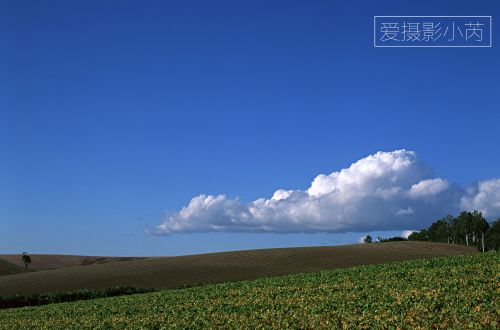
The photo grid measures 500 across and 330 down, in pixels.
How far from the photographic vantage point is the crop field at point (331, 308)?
1916 cm

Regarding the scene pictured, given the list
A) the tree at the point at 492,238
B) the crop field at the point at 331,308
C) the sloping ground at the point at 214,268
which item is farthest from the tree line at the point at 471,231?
the crop field at the point at 331,308

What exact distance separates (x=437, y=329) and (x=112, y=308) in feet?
68.9

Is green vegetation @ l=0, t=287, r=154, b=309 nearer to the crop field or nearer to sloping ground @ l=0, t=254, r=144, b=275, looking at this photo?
the crop field

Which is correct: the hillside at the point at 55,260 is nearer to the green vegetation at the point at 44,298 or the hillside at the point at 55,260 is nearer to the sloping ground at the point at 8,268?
the sloping ground at the point at 8,268

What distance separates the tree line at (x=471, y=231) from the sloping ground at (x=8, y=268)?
340ft

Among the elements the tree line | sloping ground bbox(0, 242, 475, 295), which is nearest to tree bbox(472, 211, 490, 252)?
the tree line

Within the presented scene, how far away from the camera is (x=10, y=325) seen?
30.9 meters

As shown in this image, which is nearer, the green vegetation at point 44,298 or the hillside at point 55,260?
the green vegetation at point 44,298

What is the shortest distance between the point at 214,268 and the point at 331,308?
53.3 meters

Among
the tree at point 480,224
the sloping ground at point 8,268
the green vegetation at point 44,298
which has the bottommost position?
the sloping ground at point 8,268

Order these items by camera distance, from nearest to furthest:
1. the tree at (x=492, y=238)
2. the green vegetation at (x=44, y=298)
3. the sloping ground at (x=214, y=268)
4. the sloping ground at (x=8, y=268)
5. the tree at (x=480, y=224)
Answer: the green vegetation at (x=44, y=298), the sloping ground at (x=214, y=268), the sloping ground at (x=8, y=268), the tree at (x=480, y=224), the tree at (x=492, y=238)

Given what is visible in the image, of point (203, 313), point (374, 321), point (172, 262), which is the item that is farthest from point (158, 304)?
point (172, 262)

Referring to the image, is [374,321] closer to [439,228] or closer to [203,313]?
[203,313]

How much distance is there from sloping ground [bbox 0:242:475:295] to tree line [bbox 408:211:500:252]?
5823 centimetres
